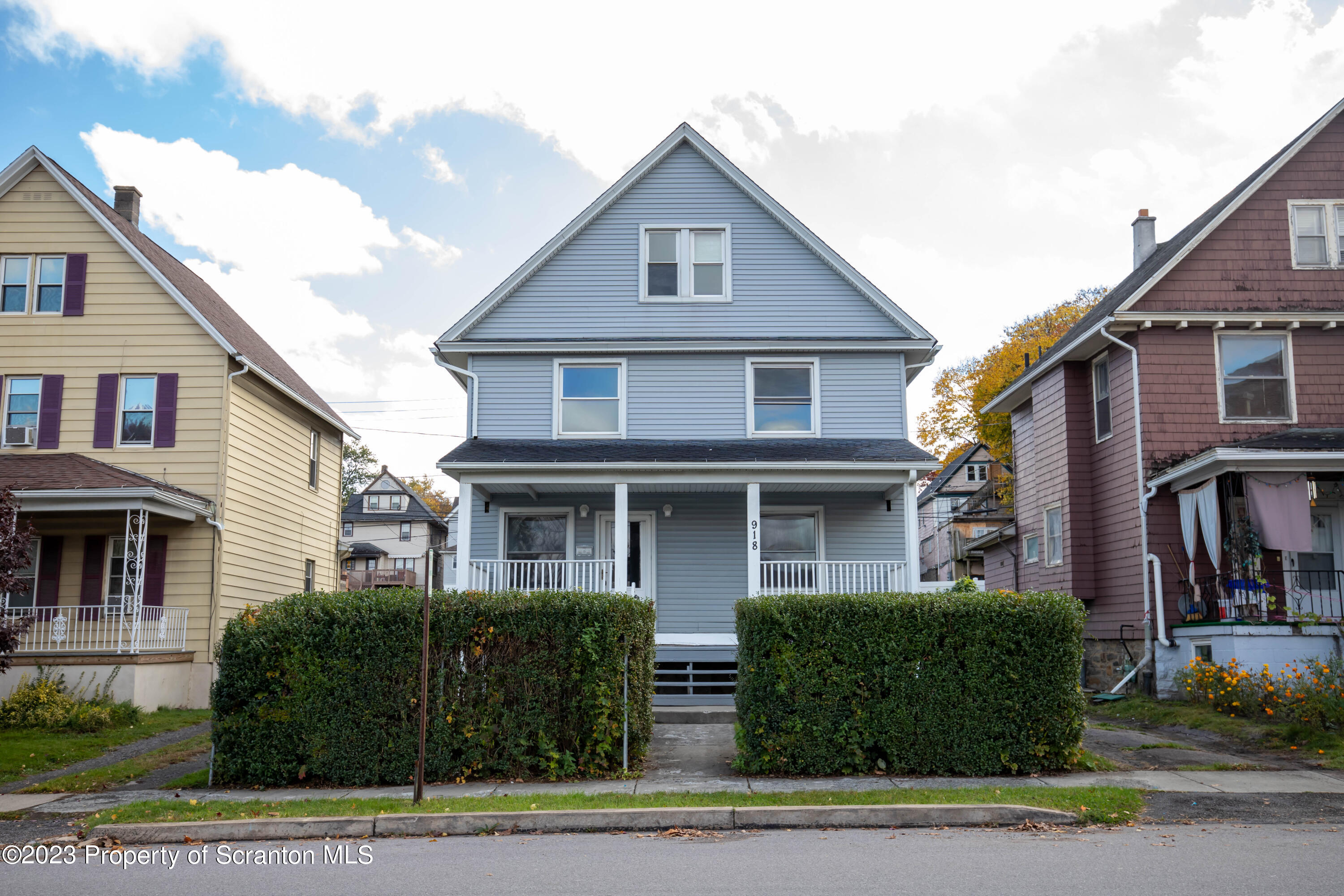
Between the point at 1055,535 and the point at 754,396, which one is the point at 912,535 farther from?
the point at 1055,535

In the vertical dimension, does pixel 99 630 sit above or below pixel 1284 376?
below

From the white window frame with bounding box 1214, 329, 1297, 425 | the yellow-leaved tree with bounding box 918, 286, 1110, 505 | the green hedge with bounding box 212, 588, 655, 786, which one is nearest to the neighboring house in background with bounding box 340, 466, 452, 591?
Answer: the yellow-leaved tree with bounding box 918, 286, 1110, 505

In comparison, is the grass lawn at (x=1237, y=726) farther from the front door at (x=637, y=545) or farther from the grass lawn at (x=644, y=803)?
the front door at (x=637, y=545)

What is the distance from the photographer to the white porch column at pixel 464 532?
15875 mm

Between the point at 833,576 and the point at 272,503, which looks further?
the point at 272,503

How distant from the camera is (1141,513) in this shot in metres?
17.0

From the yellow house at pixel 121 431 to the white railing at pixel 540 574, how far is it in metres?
5.30

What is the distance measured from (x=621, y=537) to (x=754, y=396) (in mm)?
3906

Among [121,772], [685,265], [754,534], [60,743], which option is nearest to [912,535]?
[754,534]

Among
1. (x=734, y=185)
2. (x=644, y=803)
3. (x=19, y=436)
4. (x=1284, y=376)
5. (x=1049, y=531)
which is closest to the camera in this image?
(x=644, y=803)

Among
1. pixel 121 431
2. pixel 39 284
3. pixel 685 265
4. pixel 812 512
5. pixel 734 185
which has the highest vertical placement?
pixel 734 185

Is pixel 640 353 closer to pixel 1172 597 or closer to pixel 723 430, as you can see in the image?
pixel 723 430

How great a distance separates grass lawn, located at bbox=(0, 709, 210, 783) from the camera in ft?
39.2

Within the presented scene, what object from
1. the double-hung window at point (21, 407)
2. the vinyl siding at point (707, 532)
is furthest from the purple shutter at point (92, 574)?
the vinyl siding at point (707, 532)
